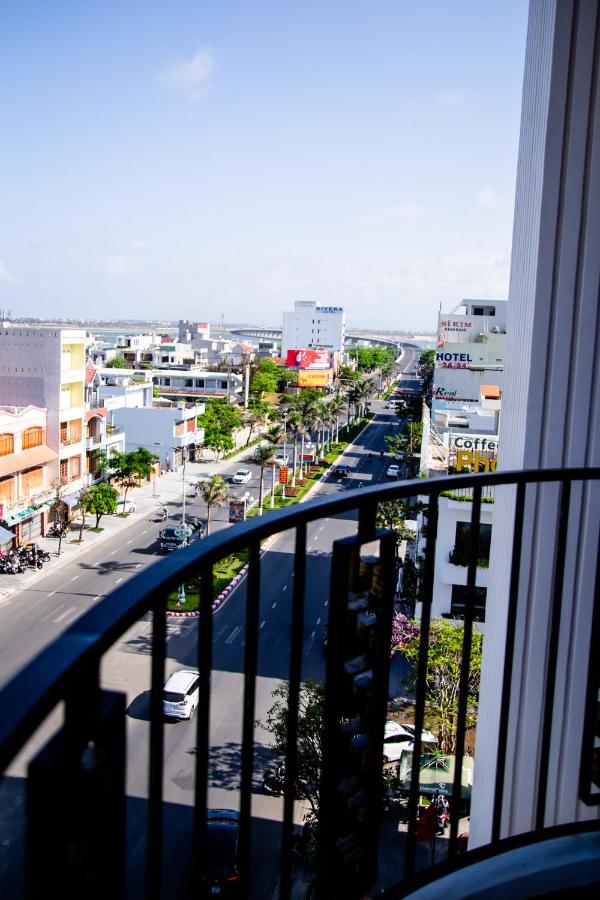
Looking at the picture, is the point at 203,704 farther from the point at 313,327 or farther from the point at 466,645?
the point at 313,327

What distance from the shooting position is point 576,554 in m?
2.17

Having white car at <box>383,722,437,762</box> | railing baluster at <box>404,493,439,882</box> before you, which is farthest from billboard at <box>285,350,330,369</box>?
railing baluster at <box>404,493,439,882</box>

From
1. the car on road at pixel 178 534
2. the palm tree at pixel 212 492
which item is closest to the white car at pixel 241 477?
the car on road at pixel 178 534

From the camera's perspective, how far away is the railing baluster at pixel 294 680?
4.10 feet

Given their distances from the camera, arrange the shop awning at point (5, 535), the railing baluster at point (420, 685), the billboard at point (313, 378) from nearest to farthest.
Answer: the railing baluster at point (420, 685)
the shop awning at point (5, 535)
the billboard at point (313, 378)

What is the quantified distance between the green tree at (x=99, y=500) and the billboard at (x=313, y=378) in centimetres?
3592

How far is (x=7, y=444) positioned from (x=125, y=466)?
5.43m

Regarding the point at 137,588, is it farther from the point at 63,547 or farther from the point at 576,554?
the point at 63,547

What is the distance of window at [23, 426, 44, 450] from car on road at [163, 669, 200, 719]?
10356mm

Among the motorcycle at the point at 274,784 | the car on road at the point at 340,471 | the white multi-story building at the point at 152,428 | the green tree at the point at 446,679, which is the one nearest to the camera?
the motorcycle at the point at 274,784

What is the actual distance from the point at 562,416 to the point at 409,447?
31.1 meters

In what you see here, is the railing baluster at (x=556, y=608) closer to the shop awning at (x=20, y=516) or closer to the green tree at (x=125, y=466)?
the shop awning at (x=20, y=516)

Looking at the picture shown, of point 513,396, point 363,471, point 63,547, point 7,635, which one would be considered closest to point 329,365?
point 363,471

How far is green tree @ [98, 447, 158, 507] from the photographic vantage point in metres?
25.3
